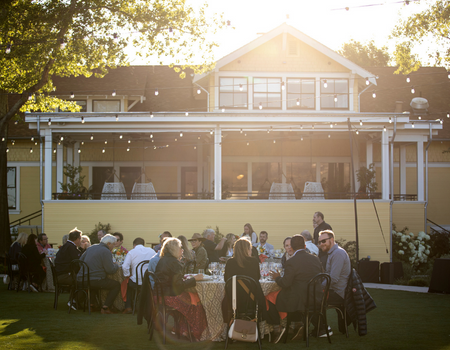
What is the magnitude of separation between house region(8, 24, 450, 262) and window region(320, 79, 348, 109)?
0.11ft

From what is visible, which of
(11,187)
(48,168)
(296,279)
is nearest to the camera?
(296,279)

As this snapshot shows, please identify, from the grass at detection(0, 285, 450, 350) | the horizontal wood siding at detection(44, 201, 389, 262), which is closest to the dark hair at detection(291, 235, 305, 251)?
the grass at detection(0, 285, 450, 350)

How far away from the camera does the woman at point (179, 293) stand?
6910mm

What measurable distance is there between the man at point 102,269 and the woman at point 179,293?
2.09 meters

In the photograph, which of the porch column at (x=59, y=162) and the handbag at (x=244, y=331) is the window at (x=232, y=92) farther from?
the handbag at (x=244, y=331)

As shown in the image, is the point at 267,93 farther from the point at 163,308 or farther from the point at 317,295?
the point at 163,308

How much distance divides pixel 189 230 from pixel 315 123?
518cm

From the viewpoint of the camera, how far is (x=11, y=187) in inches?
821

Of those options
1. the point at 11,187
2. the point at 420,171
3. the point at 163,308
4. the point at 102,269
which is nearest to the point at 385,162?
the point at 420,171

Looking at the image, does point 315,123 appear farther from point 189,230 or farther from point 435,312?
point 435,312

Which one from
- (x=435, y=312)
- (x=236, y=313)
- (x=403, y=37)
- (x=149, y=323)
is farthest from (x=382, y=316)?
(x=403, y=37)

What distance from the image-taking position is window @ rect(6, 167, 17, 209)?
20.8m

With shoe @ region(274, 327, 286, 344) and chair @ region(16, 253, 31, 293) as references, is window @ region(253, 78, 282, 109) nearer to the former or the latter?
chair @ region(16, 253, 31, 293)

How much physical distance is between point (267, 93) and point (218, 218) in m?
4.63
